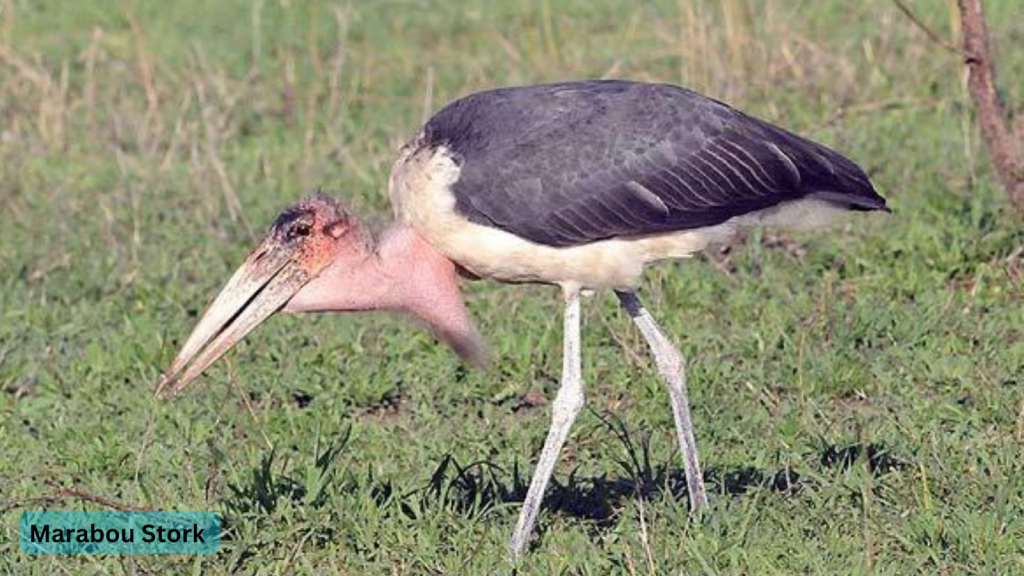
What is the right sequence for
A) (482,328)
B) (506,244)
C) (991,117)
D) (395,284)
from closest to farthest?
(506,244) → (395,284) → (482,328) → (991,117)

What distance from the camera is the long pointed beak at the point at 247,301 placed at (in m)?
5.82

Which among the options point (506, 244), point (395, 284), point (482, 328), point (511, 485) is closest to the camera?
point (506, 244)

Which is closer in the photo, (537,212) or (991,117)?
(537,212)

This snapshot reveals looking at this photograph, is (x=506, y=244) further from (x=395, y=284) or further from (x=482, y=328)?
(x=482, y=328)

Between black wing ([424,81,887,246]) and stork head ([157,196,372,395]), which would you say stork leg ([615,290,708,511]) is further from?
stork head ([157,196,372,395])

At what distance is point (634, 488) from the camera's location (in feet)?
20.0

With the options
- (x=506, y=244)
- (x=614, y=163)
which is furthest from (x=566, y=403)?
(x=614, y=163)

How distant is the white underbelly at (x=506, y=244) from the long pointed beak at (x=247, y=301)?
1.18 ft

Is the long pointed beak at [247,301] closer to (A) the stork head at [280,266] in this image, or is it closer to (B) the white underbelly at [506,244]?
(A) the stork head at [280,266]

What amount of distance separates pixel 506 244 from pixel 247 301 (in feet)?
2.46

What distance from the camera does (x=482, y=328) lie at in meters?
7.54

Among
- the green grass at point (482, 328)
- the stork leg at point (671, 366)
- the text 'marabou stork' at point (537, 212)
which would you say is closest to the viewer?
the green grass at point (482, 328)

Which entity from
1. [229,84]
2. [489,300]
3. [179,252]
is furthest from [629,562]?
[229,84]

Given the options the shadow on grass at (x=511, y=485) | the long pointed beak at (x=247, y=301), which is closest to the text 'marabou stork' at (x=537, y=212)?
the long pointed beak at (x=247, y=301)
